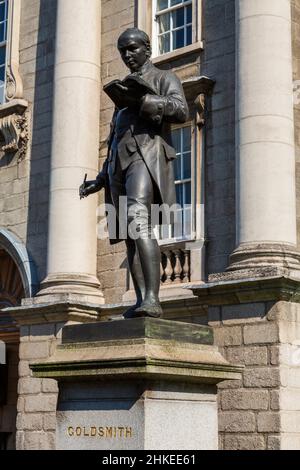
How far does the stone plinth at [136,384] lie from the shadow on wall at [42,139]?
29.3ft

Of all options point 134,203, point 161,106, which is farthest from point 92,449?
point 161,106

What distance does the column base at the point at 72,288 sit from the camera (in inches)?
624

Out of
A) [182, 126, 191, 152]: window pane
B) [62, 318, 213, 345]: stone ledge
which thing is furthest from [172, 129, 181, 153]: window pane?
[62, 318, 213, 345]: stone ledge

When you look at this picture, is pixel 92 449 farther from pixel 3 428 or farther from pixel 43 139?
pixel 3 428

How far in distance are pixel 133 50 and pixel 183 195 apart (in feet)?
23.1

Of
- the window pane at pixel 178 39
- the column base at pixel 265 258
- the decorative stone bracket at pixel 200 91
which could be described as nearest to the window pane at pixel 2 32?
the window pane at pixel 178 39

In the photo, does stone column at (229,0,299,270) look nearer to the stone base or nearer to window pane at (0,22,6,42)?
the stone base

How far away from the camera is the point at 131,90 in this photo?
27.8 feet

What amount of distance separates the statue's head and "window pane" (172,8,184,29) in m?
8.12

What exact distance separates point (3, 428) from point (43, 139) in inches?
253

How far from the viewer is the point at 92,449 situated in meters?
7.91

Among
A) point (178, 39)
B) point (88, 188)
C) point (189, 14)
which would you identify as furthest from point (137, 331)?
point (189, 14)

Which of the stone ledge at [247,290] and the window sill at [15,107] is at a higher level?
the window sill at [15,107]

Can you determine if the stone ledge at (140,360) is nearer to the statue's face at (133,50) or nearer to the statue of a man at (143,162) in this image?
the statue of a man at (143,162)
